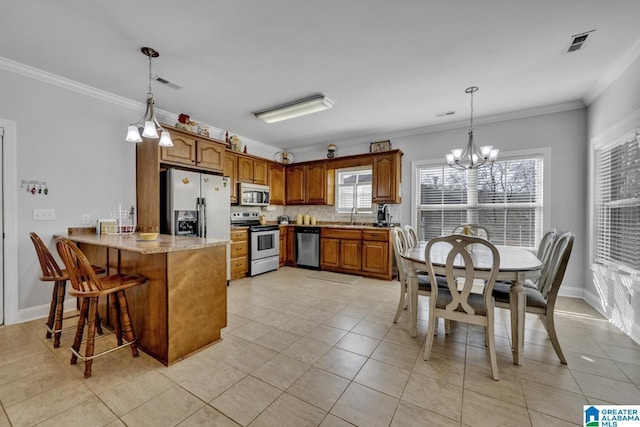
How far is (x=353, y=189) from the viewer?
5555 millimetres

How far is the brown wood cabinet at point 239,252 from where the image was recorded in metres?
4.47

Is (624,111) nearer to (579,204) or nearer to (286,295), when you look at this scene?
(579,204)

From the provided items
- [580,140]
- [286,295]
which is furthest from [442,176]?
[286,295]

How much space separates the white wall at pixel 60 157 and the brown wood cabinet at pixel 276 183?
8.54 ft

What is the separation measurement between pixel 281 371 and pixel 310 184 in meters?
4.19

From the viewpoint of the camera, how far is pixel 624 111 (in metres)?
2.67

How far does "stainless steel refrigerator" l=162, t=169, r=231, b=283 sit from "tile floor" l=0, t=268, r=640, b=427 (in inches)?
64.3

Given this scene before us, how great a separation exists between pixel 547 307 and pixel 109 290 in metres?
3.38

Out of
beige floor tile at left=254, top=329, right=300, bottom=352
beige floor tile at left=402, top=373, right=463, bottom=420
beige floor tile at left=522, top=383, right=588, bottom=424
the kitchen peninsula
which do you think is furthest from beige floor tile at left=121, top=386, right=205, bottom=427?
beige floor tile at left=522, top=383, right=588, bottom=424

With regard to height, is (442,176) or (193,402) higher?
(442,176)

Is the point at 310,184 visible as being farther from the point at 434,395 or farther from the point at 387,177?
the point at 434,395

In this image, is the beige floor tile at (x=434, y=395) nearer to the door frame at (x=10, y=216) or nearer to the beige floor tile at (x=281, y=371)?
the beige floor tile at (x=281, y=371)

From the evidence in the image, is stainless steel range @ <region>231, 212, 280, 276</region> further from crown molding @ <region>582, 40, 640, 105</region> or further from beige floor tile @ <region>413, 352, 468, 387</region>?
crown molding @ <region>582, 40, 640, 105</region>

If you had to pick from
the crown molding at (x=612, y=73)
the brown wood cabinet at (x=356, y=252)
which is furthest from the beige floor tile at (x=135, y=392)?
the crown molding at (x=612, y=73)
